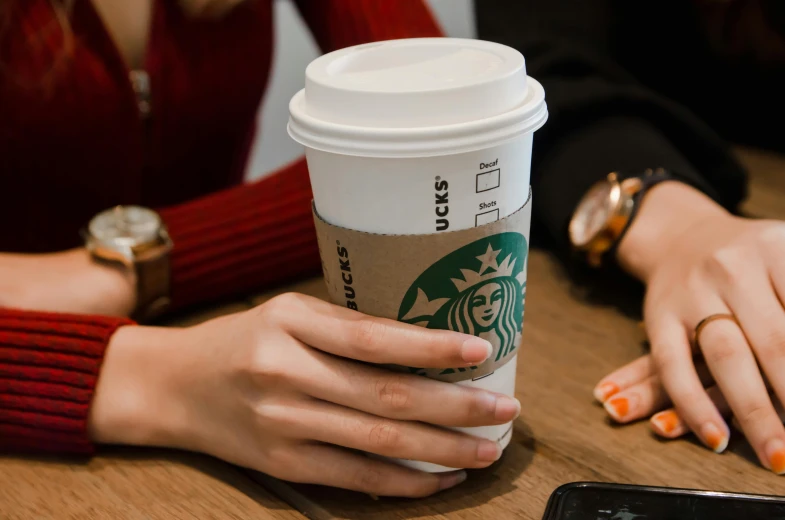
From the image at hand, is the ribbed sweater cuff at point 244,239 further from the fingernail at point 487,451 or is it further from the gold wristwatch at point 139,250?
the fingernail at point 487,451

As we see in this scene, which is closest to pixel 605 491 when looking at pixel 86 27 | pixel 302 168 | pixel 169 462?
pixel 169 462

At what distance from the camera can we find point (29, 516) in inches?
20.4

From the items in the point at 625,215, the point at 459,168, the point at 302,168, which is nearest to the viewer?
the point at 459,168

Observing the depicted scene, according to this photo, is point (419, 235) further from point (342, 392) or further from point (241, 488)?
point (241, 488)

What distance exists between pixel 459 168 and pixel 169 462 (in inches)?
13.9

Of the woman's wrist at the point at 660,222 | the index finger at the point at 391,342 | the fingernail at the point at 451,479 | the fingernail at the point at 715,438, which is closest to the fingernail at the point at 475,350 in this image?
the index finger at the point at 391,342

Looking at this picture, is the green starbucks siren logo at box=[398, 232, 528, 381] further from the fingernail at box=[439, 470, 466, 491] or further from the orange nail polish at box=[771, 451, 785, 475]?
the orange nail polish at box=[771, 451, 785, 475]

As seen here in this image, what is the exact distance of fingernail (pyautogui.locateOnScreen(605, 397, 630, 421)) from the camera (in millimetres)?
587

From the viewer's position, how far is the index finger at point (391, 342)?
0.46m

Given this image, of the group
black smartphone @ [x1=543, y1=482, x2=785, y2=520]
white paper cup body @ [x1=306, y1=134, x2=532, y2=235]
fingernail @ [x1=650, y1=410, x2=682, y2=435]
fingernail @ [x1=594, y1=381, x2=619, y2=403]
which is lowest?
fingernail @ [x1=594, y1=381, x2=619, y2=403]

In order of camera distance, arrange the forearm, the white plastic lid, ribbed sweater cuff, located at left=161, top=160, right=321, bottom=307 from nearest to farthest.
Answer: the white plastic lid < the forearm < ribbed sweater cuff, located at left=161, top=160, right=321, bottom=307

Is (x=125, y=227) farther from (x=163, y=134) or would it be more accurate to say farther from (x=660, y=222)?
(x=660, y=222)

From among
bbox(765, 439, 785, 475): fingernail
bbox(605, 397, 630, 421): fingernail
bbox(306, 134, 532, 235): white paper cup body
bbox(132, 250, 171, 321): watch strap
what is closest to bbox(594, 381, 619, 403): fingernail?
bbox(605, 397, 630, 421): fingernail

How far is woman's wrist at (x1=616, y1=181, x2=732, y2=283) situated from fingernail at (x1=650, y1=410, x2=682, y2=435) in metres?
0.18
